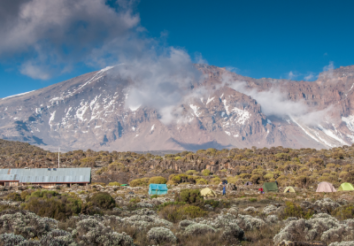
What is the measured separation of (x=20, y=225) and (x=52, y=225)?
1.18 meters

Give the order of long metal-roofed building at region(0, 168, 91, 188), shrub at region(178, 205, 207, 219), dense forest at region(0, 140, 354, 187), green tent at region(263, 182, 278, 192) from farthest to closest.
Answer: dense forest at region(0, 140, 354, 187) < long metal-roofed building at region(0, 168, 91, 188) < green tent at region(263, 182, 278, 192) < shrub at region(178, 205, 207, 219)

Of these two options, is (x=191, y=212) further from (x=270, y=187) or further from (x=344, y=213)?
(x=270, y=187)

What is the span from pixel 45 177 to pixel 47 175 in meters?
0.41

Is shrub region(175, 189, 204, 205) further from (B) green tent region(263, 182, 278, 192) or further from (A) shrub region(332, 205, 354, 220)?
(B) green tent region(263, 182, 278, 192)

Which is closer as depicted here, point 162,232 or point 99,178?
point 162,232

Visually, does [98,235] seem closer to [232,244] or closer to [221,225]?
[232,244]

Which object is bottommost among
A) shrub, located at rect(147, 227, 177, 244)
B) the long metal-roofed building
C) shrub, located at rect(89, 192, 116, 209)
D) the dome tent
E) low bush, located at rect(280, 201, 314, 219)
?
the long metal-roofed building

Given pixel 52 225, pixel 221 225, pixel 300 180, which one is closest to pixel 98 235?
pixel 52 225

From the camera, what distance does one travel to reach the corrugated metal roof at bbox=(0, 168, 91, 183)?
1473 inches

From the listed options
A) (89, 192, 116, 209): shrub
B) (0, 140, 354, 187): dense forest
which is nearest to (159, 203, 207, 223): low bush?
(89, 192, 116, 209): shrub

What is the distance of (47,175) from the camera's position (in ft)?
124

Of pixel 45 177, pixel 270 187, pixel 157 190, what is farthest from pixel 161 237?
pixel 45 177

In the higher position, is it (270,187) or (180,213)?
(180,213)

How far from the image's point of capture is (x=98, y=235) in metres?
7.36
